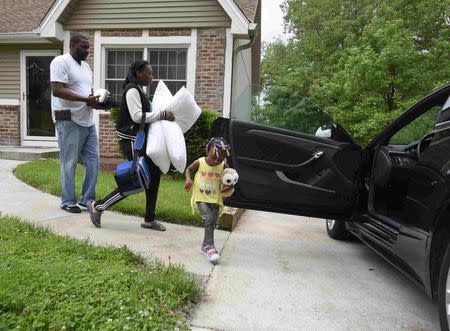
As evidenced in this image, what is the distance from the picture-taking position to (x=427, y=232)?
279 centimetres

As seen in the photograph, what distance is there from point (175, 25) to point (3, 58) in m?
4.87

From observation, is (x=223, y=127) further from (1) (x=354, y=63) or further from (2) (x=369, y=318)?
(1) (x=354, y=63)

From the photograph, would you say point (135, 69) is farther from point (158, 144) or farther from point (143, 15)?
point (143, 15)

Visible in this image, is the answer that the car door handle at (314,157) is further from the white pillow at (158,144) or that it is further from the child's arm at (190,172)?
the white pillow at (158,144)

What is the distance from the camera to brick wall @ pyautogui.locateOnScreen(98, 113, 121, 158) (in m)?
9.85

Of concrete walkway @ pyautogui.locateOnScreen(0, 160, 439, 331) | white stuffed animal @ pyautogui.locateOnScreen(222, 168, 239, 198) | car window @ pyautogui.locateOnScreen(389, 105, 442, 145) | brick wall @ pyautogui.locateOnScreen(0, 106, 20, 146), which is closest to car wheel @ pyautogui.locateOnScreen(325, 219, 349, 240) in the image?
concrete walkway @ pyautogui.locateOnScreen(0, 160, 439, 331)

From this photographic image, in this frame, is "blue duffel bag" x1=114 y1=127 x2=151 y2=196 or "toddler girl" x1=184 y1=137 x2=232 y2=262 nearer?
"toddler girl" x1=184 y1=137 x2=232 y2=262

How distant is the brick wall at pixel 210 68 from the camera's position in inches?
362

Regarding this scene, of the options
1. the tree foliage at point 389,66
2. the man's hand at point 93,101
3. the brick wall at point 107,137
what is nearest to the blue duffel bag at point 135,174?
the man's hand at point 93,101

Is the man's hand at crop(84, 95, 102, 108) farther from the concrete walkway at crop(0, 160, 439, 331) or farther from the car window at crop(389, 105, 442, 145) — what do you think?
the car window at crop(389, 105, 442, 145)

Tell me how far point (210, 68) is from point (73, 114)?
5.16 meters

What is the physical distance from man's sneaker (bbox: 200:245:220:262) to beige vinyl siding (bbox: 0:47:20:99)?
9.11 metres

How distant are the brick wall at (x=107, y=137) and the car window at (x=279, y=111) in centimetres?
621

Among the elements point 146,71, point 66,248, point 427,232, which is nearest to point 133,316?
point 66,248
